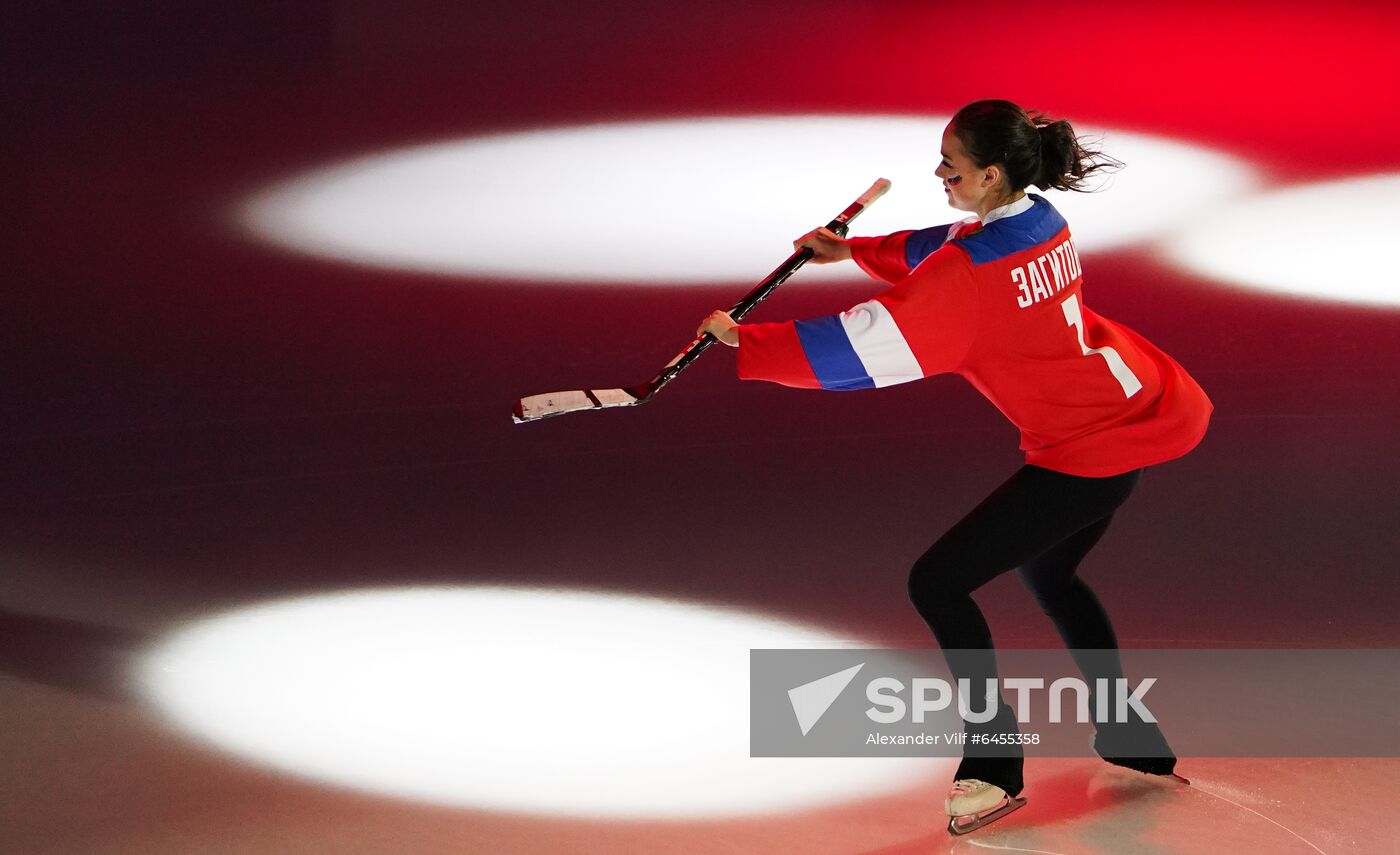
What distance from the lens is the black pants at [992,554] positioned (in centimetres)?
229

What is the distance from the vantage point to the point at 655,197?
482 centimetres

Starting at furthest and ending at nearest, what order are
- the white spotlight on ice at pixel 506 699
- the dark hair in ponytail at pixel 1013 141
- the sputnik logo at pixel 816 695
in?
the sputnik logo at pixel 816 695 → the white spotlight on ice at pixel 506 699 → the dark hair in ponytail at pixel 1013 141

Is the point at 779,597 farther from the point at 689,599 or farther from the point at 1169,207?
the point at 1169,207

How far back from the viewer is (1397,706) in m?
2.79

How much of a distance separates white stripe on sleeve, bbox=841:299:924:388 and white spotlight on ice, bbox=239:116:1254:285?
2479 mm

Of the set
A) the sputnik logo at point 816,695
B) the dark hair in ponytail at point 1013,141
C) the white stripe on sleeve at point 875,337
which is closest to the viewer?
the white stripe on sleeve at point 875,337

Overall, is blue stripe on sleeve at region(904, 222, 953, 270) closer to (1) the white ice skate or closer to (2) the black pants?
(2) the black pants

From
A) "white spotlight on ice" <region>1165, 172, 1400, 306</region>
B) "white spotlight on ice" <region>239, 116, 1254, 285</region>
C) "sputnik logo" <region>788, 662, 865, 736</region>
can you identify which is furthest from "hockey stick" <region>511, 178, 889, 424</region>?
"white spotlight on ice" <region>1165, 172, 1400, 306</region>

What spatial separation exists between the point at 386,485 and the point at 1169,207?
2.66 metres

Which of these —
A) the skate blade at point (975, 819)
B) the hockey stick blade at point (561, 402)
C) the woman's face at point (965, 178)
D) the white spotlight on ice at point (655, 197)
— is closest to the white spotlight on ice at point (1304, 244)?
the white spotlight on ice at point (655, 197)

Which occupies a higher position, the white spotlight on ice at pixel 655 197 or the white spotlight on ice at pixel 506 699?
the white spotlight on ice at pixel 655 197

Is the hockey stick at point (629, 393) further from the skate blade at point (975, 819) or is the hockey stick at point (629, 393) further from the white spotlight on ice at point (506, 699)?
the skate blade at point (975, 819)

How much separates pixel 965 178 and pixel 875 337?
313 millimetres

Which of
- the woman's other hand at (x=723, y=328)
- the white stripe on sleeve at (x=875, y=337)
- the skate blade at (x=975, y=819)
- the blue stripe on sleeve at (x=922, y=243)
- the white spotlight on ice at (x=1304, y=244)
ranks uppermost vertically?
the white spotlight on ice at (x=1304, y=244)
